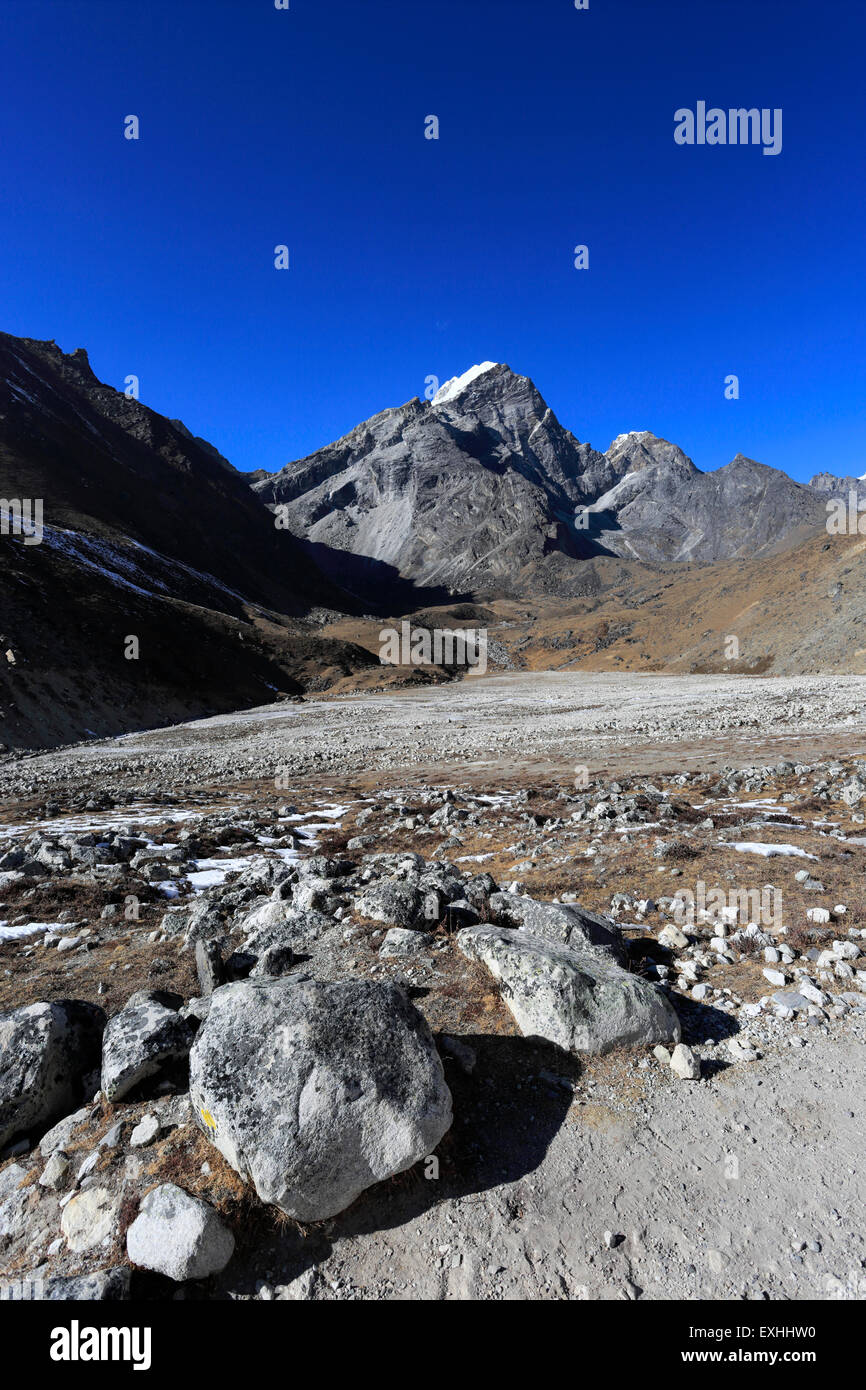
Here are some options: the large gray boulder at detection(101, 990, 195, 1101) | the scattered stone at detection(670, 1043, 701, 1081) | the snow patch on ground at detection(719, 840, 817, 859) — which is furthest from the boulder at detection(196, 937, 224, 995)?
the snow patch on ground at detection(719, 840, 817, 859)

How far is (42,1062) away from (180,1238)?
2297 millimetres

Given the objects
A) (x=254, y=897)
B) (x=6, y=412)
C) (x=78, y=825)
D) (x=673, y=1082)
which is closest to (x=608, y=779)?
(x=254, y=897)

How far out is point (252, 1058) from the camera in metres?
4.28

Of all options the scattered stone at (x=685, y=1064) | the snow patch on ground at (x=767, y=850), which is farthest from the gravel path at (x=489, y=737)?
the scattered stone at (x=685, y=1064)

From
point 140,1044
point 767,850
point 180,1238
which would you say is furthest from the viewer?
point 767,850

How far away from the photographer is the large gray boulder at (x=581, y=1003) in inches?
214

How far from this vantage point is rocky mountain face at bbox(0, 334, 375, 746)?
45688 millimetres

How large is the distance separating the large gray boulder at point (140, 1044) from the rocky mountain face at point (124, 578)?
3745 cm

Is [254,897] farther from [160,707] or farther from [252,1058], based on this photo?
[160,707]

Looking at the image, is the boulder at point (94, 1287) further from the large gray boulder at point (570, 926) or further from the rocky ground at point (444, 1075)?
the large gray boulder at point (570, 926)

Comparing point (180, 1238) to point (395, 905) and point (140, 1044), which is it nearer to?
point (140, 1044)

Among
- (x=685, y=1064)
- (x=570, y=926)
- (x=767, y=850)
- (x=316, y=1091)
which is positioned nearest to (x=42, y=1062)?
(x=316, y=1091)

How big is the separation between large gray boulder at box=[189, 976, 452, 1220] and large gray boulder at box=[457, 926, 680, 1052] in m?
1.44

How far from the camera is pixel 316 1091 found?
4.13 meters
